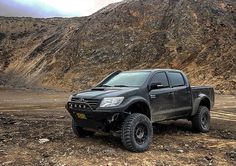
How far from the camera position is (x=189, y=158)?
8.48 m

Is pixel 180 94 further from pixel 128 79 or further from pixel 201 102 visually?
pixel 128 79

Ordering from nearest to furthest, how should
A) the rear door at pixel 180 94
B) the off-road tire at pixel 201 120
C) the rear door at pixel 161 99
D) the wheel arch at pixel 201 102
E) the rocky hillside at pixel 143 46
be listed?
the rear door at pixel 161 99 < the rear door at pixel 180 94 < the wheel arch at pixel 201 102 < the off-road tire at pixel 201 120 < the rocky hillside at pixel 143 46

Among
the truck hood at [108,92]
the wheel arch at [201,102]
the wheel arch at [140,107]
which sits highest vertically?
the truck hood at [108,92]

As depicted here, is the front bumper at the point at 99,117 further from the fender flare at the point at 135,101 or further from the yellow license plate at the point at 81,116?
the fender flare at the point at 135,101

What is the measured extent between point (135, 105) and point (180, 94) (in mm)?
1911

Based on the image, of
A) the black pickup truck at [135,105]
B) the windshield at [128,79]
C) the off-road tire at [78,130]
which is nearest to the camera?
the black pickup truck at [135,105]

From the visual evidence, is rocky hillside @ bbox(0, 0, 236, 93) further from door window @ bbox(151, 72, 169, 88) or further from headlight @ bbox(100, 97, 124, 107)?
headlight @ bbox(100, 97, 124, 107)

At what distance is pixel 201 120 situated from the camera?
11539mm

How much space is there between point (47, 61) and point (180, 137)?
45122 millimetres

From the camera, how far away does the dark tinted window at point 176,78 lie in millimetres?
10789

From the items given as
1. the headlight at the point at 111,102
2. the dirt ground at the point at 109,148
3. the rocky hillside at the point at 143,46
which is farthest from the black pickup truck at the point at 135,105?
the rocky hillside at the point at 143,46

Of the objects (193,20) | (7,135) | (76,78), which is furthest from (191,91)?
(193,20)

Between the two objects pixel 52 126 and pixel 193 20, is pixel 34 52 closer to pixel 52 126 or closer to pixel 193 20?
pixel 193 20

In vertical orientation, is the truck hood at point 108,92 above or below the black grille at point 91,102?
above
